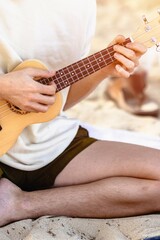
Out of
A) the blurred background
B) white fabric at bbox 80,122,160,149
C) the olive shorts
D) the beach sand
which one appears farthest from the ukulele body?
the blurred background

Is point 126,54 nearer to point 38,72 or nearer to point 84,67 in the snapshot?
point 84,67

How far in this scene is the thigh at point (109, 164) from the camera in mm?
1835

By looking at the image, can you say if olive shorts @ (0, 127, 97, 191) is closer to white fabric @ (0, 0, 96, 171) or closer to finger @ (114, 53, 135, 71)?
white fabric @ (0, 0, 96, 171)

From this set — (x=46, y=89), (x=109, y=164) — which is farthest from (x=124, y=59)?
(x=109, y=164)

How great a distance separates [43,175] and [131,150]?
28 cm

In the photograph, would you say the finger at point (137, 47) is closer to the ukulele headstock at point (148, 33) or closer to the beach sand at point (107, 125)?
the ukulele headstock at point (148, 33)

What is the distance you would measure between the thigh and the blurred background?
0.69 meters

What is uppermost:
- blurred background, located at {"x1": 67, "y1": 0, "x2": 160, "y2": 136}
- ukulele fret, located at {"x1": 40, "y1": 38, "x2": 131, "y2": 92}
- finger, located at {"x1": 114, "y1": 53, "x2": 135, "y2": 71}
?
ukulele fret, located at {"x1": 40, "y1": 38, "x2": 131, "y2": 92}

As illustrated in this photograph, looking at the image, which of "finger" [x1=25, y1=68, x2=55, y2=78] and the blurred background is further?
the blurred background

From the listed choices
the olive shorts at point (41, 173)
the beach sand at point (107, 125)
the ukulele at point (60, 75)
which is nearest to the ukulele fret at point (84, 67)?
the ukulele at point (60, 75)

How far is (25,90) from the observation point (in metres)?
1.68

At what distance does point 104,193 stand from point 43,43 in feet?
1.55

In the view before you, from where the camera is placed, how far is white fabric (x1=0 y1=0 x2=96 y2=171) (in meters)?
1.76

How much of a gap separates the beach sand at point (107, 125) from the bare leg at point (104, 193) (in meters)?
0.04
